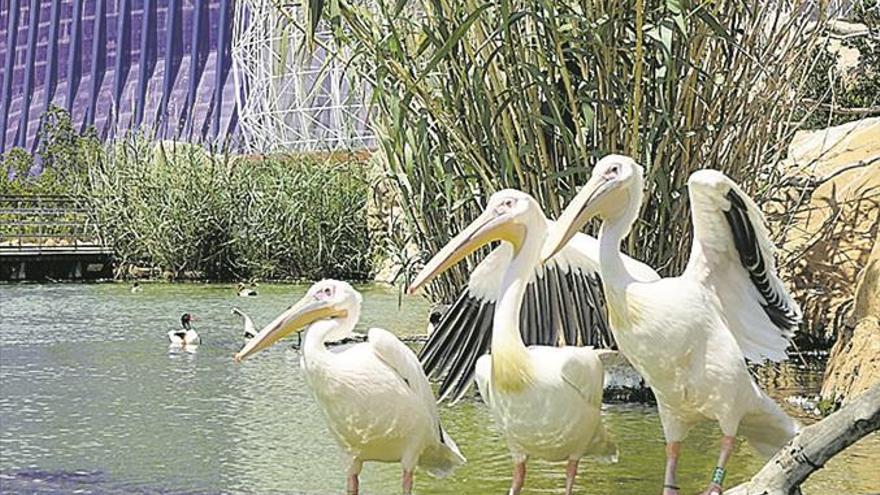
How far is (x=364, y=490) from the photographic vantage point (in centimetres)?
490

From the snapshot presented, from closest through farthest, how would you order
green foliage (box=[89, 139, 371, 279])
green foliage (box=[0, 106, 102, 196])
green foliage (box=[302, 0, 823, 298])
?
green foliage (box=[302, 0, 823, 298]) → green foliage (box=[89, 139, 371, 279]) → green foliage (box=[0, 106, 102, 196])

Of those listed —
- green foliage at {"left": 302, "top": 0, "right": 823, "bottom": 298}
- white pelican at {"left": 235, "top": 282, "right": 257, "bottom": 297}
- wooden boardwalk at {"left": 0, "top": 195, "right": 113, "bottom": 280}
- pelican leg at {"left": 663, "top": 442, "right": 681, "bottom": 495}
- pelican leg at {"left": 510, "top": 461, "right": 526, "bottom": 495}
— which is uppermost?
green foliage at {"left": 302, "top": 0, "right": 823, "bottom": 298}

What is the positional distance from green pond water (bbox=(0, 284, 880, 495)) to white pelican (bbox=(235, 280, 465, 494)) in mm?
554

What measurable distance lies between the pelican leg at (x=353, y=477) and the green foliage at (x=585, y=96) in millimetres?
1801

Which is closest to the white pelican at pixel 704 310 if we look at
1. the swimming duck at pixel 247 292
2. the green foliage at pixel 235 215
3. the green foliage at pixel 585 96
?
the green foliage at pixel 585 96

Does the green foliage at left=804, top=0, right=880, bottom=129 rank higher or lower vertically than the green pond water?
higher

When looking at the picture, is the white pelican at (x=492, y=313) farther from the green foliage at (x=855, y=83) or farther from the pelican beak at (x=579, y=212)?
the green foliage at (x=855, y=83)

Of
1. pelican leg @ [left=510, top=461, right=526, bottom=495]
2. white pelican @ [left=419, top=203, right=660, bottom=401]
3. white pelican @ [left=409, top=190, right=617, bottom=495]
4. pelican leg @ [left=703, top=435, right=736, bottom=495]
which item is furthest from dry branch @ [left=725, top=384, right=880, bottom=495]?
white pelican @ [left=419, top=203, right=660, bottom=401]

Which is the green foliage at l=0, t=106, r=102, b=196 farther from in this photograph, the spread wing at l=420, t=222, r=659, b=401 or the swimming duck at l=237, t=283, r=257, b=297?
the spread wing at l=420, t=222, r=659, b=401

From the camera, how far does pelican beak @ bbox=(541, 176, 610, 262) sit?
13.7 ft

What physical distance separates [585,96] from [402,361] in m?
2.07

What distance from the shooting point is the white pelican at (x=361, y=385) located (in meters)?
4.24

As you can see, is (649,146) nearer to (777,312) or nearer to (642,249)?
(642,249)

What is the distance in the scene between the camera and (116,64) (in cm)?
4438
